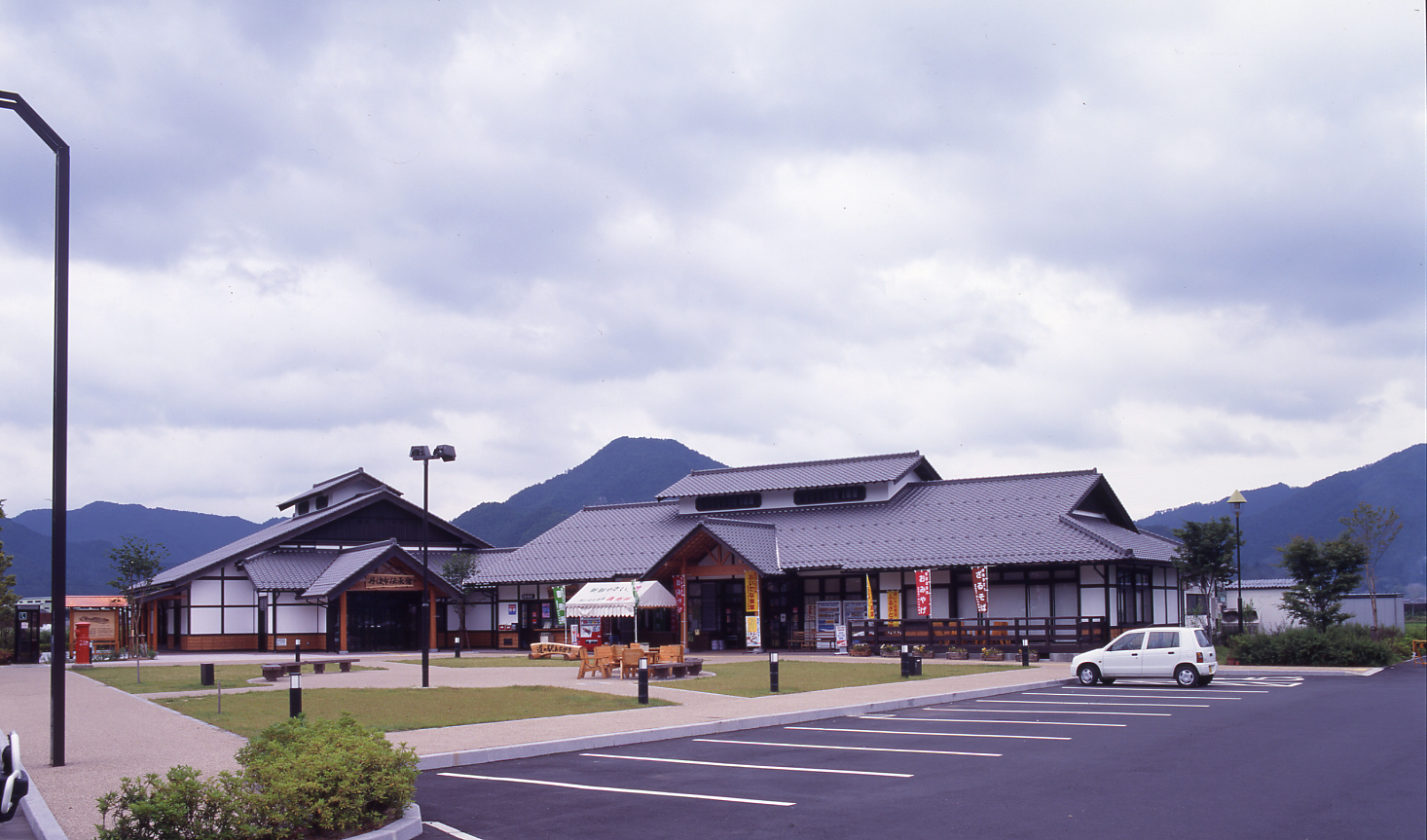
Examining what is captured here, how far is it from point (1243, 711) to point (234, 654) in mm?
36809

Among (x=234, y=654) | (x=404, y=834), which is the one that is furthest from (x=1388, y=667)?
(x=234, y=654)

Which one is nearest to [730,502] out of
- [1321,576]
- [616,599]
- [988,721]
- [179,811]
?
[616,599]

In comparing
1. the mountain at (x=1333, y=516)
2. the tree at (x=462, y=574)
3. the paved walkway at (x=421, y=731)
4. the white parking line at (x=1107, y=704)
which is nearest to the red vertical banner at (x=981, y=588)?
the paved walkway at (x=421, y=731)

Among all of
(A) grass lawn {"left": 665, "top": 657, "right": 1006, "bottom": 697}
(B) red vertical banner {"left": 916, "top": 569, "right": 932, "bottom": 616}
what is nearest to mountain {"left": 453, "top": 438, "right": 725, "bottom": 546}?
(B) red vertical banner {"left": 916, "top": 569, "right": 932, "bottom": 616}

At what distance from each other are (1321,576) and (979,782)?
85.4ft

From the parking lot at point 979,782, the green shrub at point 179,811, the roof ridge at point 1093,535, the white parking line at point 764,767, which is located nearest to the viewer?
the green shrub at point 179,811

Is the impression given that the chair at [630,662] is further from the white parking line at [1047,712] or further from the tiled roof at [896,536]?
the tiled roof at [896,536]

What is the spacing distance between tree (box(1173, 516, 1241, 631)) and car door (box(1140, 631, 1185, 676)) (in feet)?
43.5

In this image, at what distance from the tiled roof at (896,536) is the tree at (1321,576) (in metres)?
4.47

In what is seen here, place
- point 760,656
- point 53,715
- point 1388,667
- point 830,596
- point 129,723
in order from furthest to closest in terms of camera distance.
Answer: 1. point 830,596
2. point 760,656
3. point 1388,667
4. point 129,723
5. point 53,715

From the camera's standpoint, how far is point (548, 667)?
3056 cm

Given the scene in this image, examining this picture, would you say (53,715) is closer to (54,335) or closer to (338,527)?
(54,335)

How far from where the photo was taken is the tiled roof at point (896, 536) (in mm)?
36125

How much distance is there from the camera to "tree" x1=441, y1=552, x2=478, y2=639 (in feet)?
151
